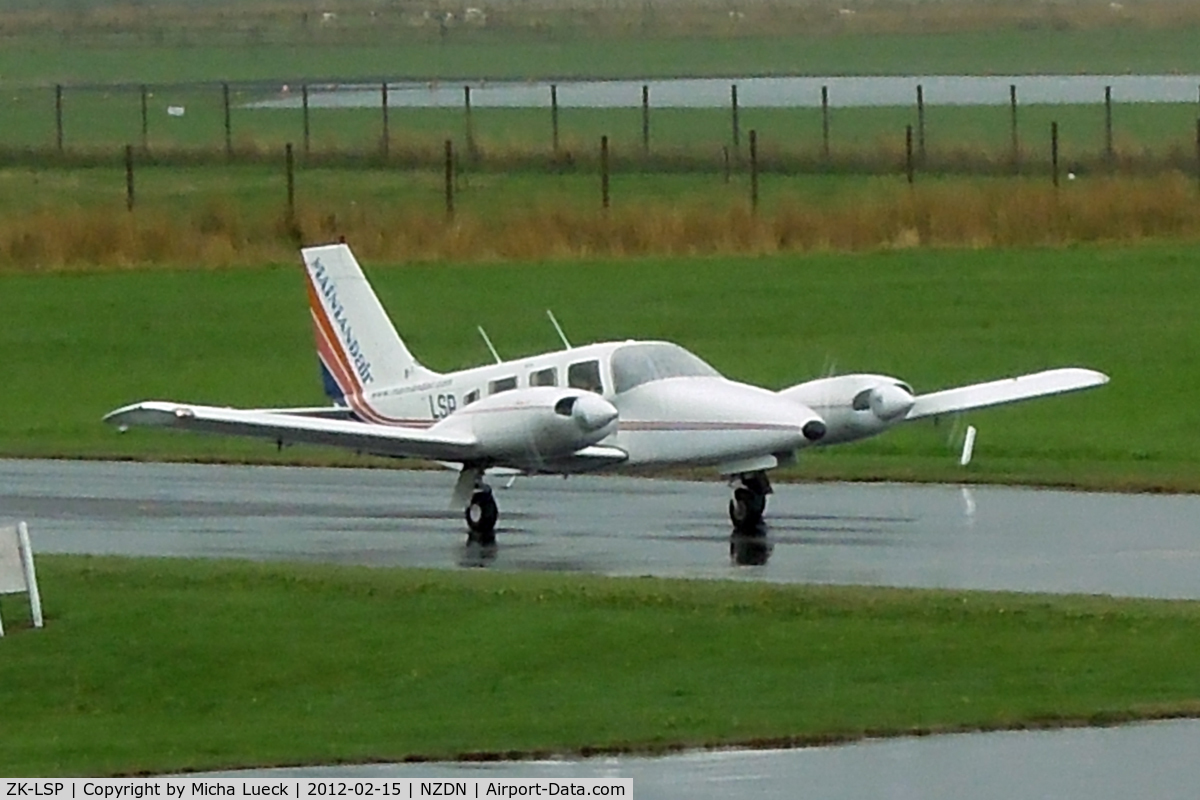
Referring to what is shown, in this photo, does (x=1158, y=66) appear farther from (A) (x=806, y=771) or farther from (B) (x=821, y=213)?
(A) (x=806, y=771)

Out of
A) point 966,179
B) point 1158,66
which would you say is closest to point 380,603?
point 966,179

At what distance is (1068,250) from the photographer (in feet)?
144

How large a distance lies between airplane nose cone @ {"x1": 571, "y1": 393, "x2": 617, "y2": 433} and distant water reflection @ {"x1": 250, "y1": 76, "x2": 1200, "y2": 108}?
50104mm

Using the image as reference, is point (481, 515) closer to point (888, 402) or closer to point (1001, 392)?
point (888, 402)

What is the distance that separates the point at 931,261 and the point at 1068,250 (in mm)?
2062

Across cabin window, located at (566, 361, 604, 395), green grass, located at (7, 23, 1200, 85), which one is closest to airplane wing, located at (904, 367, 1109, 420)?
cabin window, located at (566, 361, 604, 395)

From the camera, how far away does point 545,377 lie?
973 inches

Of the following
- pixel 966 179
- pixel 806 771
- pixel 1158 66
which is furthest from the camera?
pixel 1158 66

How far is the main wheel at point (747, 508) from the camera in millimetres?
24062

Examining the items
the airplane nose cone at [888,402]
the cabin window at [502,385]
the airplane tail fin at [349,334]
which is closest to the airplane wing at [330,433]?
the cabin window at [502,385]

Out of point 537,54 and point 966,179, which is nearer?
point 966,179

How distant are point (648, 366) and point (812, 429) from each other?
5.79 feet

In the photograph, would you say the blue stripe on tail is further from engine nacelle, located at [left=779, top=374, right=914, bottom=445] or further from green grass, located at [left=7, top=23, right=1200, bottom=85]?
green grass, located at [left=7, top=23, right=1200, bottom=85]

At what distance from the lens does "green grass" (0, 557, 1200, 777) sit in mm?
15680
